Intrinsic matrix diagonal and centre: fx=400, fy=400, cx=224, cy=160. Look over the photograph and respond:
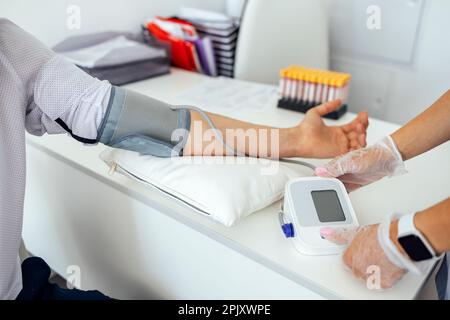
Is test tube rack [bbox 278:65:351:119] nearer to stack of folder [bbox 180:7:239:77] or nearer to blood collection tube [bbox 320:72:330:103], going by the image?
blood collection tube [bbox 320:72:330:103]

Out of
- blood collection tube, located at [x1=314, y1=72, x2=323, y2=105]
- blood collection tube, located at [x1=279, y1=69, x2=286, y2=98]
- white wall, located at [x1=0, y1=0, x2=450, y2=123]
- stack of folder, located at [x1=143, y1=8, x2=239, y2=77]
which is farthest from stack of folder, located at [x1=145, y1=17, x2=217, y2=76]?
blood collection tube, located at [x1=314, y1=72, x2=323, y2=105]

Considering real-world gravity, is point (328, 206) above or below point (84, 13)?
below

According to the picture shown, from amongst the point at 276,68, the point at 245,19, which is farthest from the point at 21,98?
the point at 276,68

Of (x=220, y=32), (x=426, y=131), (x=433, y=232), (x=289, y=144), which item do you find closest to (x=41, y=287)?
(x=289, y=144)

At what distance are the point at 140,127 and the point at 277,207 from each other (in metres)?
0.32

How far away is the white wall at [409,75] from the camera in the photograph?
1443 millimetres

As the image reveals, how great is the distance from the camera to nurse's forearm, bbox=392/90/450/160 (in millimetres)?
805

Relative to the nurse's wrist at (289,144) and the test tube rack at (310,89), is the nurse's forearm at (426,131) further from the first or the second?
the test tube rack at (310,89)

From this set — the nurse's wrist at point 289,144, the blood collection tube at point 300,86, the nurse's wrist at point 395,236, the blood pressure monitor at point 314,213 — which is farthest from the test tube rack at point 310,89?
the nurse's wrist at point 395,236

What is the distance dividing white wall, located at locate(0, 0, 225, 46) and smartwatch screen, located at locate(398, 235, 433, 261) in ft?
4.28

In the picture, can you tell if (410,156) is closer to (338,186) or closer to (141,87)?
(338,186)

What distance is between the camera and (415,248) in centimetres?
57

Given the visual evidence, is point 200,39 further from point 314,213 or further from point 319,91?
point 314,213

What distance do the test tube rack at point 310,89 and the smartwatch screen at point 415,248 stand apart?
67 centimetres
